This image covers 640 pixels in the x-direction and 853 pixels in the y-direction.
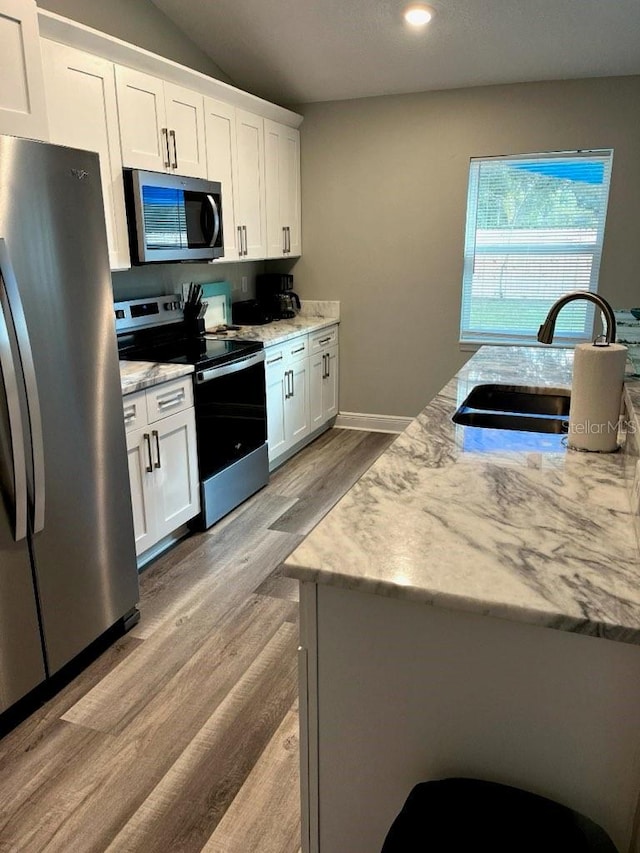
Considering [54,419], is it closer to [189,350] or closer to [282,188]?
[189,350]

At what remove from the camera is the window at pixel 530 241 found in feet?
13.9

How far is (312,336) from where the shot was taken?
454cm

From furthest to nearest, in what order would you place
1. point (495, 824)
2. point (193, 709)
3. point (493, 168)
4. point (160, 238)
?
point (493, 168), point (160, 238), point (193, 709), point (495, 824)

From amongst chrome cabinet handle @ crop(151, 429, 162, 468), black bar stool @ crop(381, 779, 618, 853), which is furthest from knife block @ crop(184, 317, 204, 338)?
black bar stool @ crop(381, 779, 618, 853)

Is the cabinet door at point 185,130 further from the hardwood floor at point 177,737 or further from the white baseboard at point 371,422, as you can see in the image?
the white baseboard at point 371,422

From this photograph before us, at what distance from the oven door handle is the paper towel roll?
184cm

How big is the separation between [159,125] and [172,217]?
1.49ft

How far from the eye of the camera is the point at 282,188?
4.59 m

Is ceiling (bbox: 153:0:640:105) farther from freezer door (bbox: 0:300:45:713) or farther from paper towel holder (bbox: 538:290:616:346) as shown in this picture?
freezer door (bbox: 0:300:45:713)

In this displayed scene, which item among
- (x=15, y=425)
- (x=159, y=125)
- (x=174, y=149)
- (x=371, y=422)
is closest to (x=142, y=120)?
(x=159, y=125)

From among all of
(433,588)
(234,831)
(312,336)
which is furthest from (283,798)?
(312,336)

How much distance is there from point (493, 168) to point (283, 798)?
161 inches

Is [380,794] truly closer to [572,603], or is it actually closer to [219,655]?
[572,603]

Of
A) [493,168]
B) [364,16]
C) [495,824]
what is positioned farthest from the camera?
[493,168]
